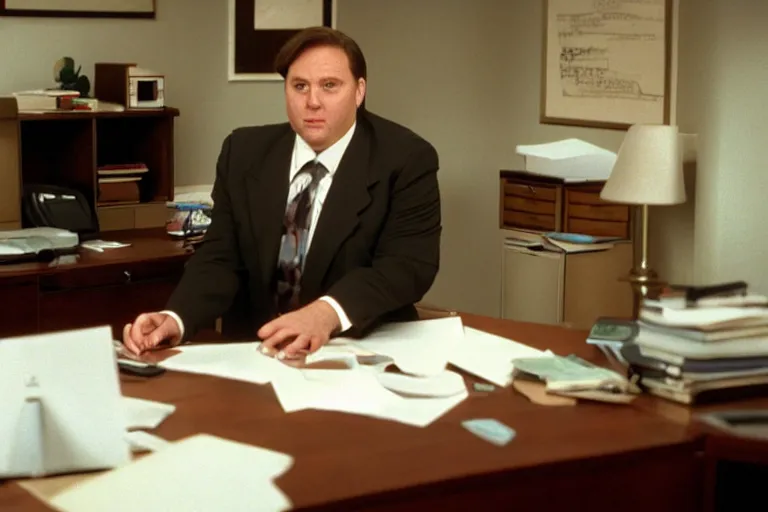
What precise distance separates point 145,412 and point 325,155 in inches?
38.9

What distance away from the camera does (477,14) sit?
5.16m

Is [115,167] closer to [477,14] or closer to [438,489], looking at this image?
[477,14]

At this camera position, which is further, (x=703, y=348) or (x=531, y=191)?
(x=531, y=191)

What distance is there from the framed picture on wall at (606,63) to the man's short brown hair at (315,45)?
1895 mm

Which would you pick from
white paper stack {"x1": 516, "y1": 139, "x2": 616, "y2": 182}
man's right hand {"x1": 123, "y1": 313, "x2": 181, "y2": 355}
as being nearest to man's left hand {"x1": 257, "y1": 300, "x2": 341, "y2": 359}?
man's right hand {"x1": 123, "y1": 313, "x2": 181, "y2": 355}

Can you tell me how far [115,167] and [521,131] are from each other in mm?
1828

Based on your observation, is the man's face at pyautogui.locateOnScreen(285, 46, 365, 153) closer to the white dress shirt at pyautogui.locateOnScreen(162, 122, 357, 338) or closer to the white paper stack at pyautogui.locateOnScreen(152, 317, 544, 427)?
the white dress shirt at pyautogui.locateOnScreen(162, 122, 357, 338)

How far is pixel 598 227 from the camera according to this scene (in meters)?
4.27

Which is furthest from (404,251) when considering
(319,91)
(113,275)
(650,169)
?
(650,169)

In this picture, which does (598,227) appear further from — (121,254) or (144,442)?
(144,442)

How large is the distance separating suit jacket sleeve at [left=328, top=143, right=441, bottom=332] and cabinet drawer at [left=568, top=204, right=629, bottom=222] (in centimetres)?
160

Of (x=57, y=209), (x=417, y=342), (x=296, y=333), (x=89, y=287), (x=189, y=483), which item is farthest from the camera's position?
(x=57, y=209)

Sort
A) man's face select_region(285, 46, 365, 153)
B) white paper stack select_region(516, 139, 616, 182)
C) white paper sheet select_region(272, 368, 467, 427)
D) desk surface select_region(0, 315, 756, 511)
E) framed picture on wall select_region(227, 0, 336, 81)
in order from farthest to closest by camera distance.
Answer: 1. framed picture on wall select_region(227, 0, 336, 81)
2. white paper stack select_region(516, 139, 616, 182)
3. man's face select_region(285, 46, 365, 153)
4. white paper sheet select_region(272, 368, 467, 427)
5. desk surface select_region(0, 315, 756, 511)

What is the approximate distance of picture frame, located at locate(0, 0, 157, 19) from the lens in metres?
4.05
